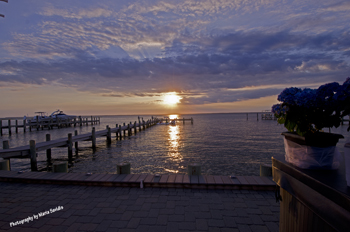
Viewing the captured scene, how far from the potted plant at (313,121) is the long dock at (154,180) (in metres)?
2.98

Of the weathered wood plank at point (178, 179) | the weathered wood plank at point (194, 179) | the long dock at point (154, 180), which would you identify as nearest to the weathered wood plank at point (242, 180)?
the long dock at point (154, 180)

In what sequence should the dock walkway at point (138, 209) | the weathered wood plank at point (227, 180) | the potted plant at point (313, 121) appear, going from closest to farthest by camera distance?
the potted plant at point (313, 121)
the dock walkway at point (138, 209)
the weathered wood plank at point (227, 180)

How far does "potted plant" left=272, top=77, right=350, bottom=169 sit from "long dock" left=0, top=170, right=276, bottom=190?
2.98 metres

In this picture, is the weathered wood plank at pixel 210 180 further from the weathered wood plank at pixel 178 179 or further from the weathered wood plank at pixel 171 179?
the weathered wood plank at pixel 171 179

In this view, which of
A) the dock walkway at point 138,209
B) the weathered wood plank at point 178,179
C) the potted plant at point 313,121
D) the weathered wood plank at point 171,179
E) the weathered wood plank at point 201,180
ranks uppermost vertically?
the potted plant at point 313,121

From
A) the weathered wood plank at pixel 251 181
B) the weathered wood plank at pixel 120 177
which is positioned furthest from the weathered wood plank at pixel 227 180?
the weathered wood plank at pixel 120 177

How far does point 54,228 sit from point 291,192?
388 centimetres

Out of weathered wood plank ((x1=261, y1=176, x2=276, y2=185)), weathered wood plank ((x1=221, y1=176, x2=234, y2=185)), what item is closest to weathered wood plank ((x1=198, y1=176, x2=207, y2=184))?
weathered wood plank ((x1=221, y1=176, x2=234, y2=185))

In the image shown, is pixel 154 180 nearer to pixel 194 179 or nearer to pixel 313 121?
pixel 194 179

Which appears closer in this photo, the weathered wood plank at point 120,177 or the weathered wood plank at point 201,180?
the weathered wood plank at point 201,180

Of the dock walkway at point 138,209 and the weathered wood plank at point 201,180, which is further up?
the weathered wood plank at point 201,180

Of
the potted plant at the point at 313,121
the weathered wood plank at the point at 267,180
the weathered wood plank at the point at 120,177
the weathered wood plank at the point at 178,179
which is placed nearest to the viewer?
the potted plant at the point at 313,121

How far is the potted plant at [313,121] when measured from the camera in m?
2.13

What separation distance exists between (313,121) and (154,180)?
4.20 m
